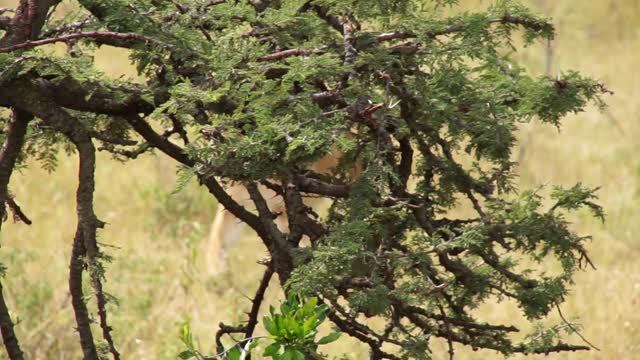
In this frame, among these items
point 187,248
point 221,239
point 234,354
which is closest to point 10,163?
point 234,354

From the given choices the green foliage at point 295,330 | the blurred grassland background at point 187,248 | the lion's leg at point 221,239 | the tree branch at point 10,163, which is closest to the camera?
the green foliage at point 295,330

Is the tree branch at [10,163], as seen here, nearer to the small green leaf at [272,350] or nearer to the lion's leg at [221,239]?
the small green leaf at [272,350]

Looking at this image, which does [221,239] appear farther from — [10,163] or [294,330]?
[294,330]

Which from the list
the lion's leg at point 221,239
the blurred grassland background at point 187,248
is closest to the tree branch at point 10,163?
the blurred grassland background at point 187,248

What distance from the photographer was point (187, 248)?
514 centimetres

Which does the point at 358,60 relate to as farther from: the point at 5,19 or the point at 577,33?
the point at 577,33

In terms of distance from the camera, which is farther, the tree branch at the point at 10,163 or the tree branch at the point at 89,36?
the tree branch at the point at 10,163

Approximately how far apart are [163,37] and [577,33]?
8.12 metres

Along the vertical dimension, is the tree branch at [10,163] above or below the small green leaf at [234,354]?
above

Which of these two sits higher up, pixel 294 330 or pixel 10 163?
pixel 10 163

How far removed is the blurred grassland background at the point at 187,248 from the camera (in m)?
4.46

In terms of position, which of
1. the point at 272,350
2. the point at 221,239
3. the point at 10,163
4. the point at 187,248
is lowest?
the point at 272,350

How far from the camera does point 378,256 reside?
219cm

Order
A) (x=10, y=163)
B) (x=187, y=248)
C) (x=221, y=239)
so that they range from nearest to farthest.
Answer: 1. (x=10, y=163)
2. (x=187, y=248)
3. (x=221, y=239)
